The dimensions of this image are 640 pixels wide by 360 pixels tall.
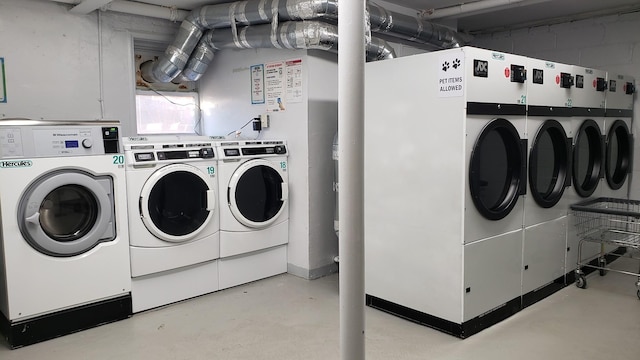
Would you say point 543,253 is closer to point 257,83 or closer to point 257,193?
point 257,193

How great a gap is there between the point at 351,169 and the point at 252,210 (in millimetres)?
2629

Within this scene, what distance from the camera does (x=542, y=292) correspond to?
3637mm

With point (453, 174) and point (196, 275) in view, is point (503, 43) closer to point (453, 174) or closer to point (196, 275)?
point (453, 174)

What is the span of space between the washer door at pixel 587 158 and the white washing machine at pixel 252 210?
2.43 meters

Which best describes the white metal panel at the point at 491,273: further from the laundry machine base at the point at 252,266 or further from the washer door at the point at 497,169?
the laundry machine base at the point at 252,266

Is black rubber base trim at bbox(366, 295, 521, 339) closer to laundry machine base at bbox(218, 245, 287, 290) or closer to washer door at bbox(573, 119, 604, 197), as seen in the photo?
laundry machine base at bbox(218, 245, 287, 290)

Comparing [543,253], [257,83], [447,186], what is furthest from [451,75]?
[257,83]

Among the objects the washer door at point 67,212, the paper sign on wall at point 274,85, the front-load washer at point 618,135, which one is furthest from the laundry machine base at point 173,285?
the front-load washer at point 618,135

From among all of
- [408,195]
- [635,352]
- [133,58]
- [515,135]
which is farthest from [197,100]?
[635,352]

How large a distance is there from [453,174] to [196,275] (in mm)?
2091

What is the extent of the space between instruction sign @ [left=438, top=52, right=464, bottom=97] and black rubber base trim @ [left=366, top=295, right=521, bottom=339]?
4.63ft

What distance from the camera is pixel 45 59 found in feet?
13.2

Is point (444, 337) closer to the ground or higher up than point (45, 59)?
closer to the ground

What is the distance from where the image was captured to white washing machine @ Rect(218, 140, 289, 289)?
382 centimetres
